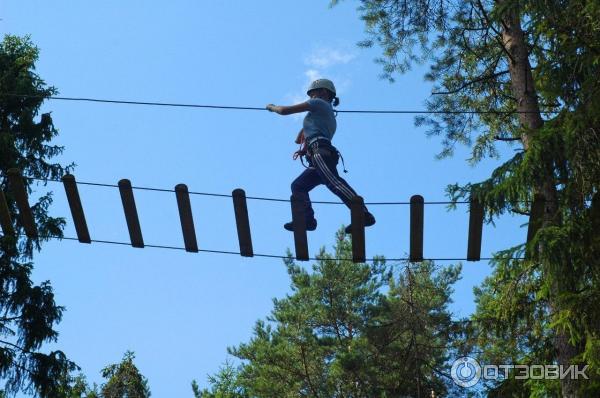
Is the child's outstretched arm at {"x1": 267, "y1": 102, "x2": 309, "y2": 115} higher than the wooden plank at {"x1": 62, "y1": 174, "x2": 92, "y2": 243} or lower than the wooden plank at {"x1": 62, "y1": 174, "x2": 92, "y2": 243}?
higher

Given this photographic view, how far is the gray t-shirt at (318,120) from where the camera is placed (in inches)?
343

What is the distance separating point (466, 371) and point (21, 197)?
13459 mm

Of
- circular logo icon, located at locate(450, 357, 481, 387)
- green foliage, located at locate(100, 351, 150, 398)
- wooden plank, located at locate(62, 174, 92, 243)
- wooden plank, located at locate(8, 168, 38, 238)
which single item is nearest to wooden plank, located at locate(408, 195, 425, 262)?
wooden plank, located at locate(62, 174, 92, 243)

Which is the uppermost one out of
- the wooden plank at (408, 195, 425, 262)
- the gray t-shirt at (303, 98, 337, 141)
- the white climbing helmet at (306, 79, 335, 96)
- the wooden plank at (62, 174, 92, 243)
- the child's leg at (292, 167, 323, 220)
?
the white climbing helmet at (306, 79, 335, 96)

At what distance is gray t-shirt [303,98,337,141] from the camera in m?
8.71

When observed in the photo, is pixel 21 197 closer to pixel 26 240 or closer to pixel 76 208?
pixel 76 208

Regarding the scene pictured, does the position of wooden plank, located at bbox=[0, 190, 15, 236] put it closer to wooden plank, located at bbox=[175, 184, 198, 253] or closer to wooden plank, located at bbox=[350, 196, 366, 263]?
wooden plank, located at bbox=[175, 184, 198, 253]

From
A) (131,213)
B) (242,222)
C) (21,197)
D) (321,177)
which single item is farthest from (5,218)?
(321,177)

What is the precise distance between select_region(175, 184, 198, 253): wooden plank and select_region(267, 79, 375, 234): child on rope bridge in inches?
36.4

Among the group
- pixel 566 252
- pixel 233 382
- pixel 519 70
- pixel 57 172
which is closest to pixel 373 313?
pixel 233 382

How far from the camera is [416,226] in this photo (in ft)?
27.0

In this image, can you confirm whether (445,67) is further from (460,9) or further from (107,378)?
(107,378)

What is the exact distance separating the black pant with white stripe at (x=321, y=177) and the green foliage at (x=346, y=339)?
11.0 meters

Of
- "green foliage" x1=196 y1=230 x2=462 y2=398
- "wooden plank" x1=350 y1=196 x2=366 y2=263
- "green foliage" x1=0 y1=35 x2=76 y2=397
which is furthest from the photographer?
"green foliage" x1=196 y1=230 x2=462 y2=398
